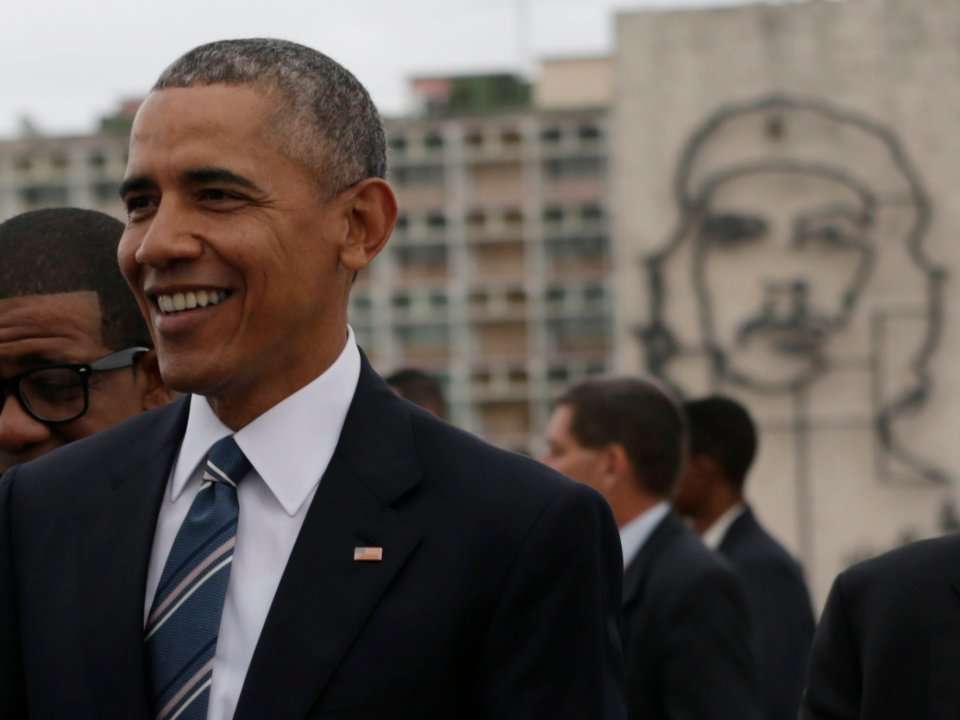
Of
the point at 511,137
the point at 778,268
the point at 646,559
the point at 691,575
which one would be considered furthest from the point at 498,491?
the point at 511,137

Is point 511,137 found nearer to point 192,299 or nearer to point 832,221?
point 832,221

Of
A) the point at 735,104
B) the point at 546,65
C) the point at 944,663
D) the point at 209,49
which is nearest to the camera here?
the point at 209,49

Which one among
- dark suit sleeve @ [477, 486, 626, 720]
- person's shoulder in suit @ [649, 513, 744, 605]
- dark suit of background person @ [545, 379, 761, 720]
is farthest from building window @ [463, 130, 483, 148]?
dark suit sleeve @ [477, 486, 626, 720]

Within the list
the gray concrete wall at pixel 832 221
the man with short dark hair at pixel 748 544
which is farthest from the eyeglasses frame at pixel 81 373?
the gray concrete wall at pixel 832 221

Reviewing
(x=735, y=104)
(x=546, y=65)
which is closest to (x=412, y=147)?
(x=546, y=65)

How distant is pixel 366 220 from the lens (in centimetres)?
230

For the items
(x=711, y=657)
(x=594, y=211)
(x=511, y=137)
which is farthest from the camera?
(x=594, y=211)

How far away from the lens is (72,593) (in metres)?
2.14

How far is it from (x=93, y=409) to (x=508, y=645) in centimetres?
95

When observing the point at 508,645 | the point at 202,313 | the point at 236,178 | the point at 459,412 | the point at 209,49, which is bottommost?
the point at 459,412

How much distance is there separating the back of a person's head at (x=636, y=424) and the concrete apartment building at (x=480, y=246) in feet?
214

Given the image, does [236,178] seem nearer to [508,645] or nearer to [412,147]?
[508,645]

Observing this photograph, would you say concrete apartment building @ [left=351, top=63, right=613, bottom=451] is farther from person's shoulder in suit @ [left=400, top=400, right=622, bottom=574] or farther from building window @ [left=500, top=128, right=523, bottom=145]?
person's shoulder in suit @ [left=400, top=400, right=622, bottom=574]

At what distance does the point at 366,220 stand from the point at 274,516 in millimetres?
369
